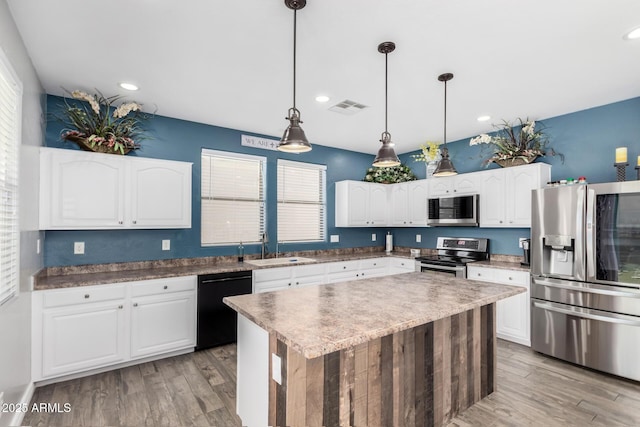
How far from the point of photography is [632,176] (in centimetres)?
342

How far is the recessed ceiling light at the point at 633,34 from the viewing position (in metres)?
2.20

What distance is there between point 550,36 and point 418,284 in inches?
79.1

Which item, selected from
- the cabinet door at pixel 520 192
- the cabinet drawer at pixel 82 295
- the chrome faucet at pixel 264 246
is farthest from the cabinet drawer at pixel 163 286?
the cabinet door at pixel 520 192

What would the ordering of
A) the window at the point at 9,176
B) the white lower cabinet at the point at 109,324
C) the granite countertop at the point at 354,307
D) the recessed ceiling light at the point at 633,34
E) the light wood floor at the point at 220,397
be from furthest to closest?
A: the white lower cabinet at the point at 109,324 < the light wood floor at the point at 220,397 < the recessed ceiling light at the point at 633,34 < the window at the point at 9,176 < the granite countertop at the point at 354,307

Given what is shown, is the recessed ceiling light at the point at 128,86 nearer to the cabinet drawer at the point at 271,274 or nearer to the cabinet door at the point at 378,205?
the cabinet drawer at the point at 271,274

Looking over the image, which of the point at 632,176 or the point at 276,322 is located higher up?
the point at 632,176

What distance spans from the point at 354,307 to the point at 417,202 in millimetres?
3667

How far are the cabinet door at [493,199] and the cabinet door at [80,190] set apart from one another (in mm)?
4351

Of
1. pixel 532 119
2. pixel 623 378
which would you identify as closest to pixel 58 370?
pixel 623 378

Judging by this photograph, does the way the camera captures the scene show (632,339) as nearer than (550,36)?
No

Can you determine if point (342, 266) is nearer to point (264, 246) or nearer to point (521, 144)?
point (264, 246)

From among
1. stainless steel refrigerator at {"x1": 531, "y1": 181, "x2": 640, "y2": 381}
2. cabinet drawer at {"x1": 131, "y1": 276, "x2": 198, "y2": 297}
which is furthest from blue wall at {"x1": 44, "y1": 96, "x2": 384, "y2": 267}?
stainless steel refrigerator at {"x1": 531, "y1": 181, "x2": 640, "y2": 381}

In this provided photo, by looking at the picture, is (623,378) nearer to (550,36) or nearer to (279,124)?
(550,36)

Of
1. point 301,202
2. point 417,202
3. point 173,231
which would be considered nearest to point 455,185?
point 417,202
